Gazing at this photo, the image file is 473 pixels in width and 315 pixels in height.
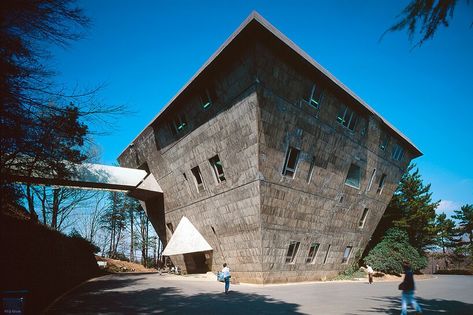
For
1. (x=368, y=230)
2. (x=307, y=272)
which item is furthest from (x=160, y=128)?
(x=368, y=230)

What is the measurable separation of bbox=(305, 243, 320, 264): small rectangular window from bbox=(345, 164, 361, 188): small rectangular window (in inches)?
246

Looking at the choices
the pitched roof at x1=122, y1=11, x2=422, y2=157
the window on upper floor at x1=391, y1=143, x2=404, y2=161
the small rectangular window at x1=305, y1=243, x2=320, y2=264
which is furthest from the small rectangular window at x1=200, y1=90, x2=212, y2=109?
the window on upper floor at x1=391, y1=143, x2=404, y2=161

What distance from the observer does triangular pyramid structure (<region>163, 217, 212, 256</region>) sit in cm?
2031

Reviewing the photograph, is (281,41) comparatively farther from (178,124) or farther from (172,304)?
(172,304)

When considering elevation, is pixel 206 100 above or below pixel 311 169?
above

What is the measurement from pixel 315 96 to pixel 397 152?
14353 mm

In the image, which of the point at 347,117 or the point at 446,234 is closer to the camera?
the point at 347,117

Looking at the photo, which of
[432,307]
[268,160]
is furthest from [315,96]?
[432,307]

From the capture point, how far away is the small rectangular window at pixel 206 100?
728 inches

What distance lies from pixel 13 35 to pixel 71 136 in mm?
2391

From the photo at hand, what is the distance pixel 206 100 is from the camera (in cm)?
1894

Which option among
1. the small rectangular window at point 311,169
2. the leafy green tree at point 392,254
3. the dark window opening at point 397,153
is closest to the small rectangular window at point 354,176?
the small rectangular window at point 311,169

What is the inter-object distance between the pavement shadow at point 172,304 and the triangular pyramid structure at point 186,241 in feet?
25.3

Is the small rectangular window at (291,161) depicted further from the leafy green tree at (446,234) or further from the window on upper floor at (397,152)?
the leafy green tree at (446,234)
